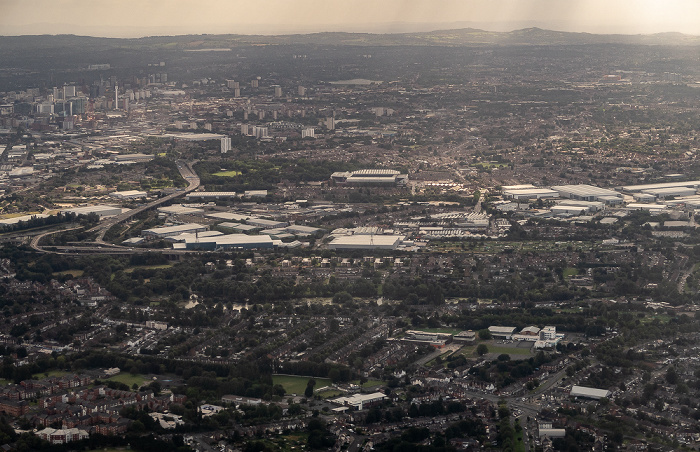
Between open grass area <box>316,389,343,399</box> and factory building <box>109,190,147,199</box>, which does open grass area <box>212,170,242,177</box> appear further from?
open grass area <box>316,389,343,399</box>

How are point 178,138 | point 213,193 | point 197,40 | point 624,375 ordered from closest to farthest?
point 624,375 < point 213,193 < point 178,138 < point 197,40

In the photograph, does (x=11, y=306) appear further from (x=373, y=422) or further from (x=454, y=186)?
(x=454, y=186)

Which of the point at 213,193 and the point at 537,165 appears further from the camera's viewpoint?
the point at 537,165

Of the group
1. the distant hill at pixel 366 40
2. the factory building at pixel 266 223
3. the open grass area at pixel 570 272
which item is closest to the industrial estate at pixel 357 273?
the factory building at pixel 266 223

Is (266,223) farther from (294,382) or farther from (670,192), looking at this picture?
(294,382)

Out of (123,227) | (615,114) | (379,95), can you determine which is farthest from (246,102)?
(123,227)
